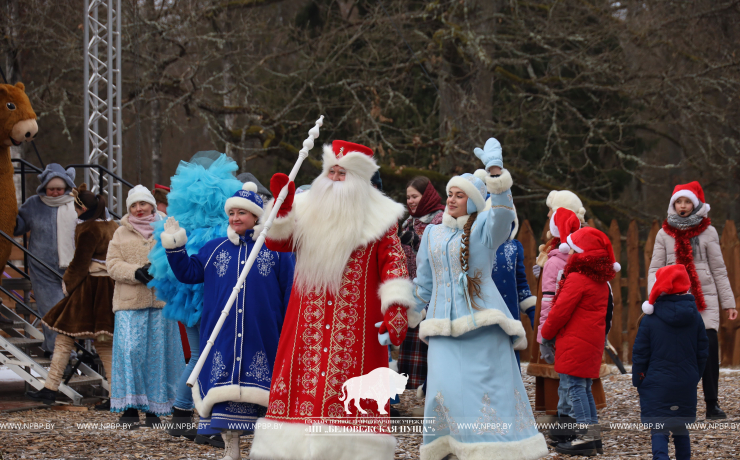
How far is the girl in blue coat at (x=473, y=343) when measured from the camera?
12.5 feet

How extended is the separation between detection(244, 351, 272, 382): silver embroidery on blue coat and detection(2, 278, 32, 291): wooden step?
5.20 meters

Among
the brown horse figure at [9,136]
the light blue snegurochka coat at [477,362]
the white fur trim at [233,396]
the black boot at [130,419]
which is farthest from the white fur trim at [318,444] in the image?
the brown horse figure at [9,136]

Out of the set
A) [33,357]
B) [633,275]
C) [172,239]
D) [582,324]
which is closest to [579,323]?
[582,324]

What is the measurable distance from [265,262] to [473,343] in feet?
4.65

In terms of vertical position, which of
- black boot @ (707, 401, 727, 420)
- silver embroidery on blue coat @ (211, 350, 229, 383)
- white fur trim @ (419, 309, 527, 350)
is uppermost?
white fur trim @ (419, 309, 527, 350)

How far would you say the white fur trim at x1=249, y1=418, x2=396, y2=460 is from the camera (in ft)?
12.3

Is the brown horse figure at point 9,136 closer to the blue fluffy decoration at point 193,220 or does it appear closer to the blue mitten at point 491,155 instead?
the blue fluffy decoration at point 193,220

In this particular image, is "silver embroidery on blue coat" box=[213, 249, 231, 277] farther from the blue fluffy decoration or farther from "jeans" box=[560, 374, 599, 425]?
"jeans" box=[560, 374, 599, 425]

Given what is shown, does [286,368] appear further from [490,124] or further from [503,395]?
[490,124]

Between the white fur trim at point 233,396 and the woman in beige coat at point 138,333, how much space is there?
1688 millimetres

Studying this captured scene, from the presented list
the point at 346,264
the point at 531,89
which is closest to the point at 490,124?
the point at 531,89

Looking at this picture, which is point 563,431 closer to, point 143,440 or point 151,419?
point 143,440

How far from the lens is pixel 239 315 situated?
14.9 ft

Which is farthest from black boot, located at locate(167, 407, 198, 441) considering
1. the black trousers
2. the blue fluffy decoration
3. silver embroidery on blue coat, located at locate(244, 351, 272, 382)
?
the black trousers
